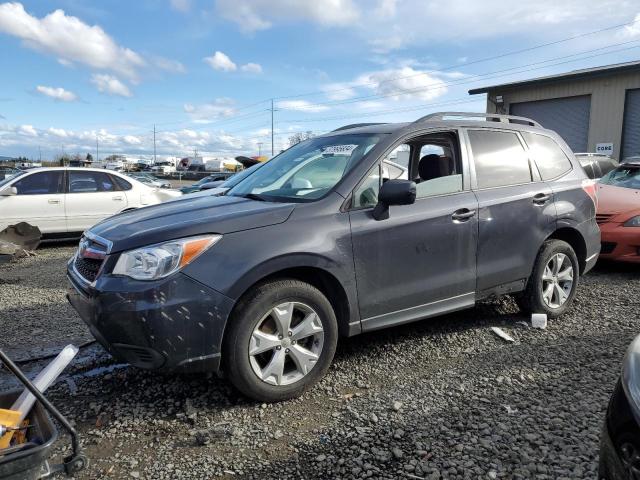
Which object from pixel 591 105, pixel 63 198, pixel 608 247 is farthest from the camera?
pixel 591 105

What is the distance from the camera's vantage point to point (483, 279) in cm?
425

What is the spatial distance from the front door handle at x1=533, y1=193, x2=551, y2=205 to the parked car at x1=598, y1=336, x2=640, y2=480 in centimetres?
274

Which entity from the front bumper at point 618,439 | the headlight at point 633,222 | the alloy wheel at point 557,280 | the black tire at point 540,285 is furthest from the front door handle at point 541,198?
the front bumper at point 618,439

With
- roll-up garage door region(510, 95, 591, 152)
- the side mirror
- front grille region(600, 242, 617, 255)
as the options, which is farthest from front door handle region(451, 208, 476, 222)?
roll-up garage door region(510, 95, 591, 152)

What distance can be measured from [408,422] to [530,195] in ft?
8.10

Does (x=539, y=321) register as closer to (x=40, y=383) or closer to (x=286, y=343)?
(x=286, y=343)

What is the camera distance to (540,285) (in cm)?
471

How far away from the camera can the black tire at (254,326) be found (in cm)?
310

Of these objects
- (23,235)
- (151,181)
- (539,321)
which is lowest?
(539,321)

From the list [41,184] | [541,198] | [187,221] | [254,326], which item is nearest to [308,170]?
[187,221]

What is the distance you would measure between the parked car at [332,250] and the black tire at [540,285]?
2 centimetres

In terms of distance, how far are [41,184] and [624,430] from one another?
9.86 meters

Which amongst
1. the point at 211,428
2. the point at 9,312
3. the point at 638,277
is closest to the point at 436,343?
the point at 211,428

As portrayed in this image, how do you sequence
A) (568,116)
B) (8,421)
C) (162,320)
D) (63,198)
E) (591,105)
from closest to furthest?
(8,421)
(162,320)
(63,198)
(591,105)
(568,116)
